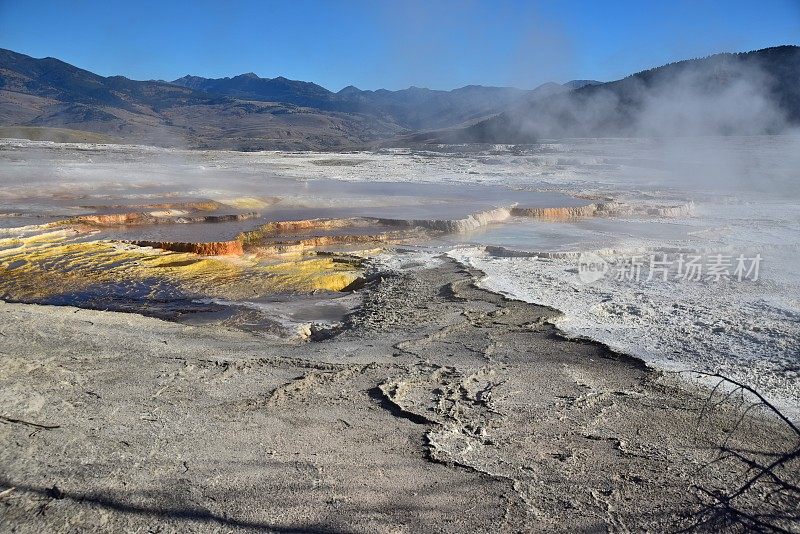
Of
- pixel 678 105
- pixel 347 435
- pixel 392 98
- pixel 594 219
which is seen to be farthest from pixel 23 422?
pixel 392 98

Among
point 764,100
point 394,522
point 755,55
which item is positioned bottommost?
point 394,522

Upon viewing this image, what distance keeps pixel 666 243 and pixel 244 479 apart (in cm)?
601

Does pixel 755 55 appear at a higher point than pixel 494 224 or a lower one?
higher

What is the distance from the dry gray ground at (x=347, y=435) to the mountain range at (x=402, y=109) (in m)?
23.8

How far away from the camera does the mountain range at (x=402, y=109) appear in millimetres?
24922

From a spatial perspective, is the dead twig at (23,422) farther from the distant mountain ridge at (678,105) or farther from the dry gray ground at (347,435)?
the distant mountain ridge at (678,105)

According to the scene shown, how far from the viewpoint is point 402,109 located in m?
118

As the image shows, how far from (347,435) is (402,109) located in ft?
396

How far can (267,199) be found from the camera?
1033cm

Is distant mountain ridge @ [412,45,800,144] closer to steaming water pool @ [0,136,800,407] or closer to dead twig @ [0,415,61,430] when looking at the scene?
steaming water pool @ [0,136,800,407]

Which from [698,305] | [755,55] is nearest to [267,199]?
[698,305]

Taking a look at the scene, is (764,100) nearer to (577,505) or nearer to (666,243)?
(666,243)

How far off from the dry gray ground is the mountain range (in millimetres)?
23770

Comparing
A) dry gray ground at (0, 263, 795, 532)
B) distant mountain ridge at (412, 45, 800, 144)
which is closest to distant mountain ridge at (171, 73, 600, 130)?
distant mountain ridge at (412, 45, 800, 144)
